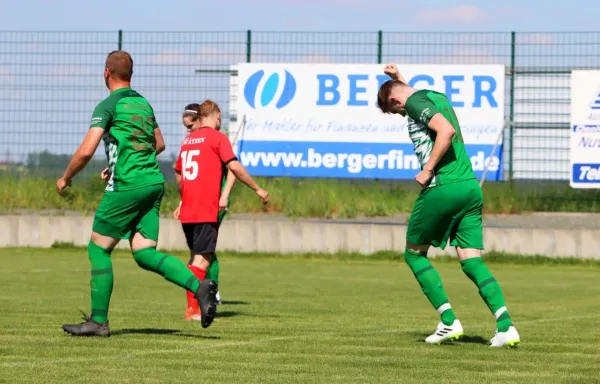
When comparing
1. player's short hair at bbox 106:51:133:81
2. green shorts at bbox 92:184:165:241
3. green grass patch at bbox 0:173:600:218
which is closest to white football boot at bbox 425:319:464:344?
green shorts at bbox 92:184:165:241

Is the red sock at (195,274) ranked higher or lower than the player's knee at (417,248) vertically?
lower

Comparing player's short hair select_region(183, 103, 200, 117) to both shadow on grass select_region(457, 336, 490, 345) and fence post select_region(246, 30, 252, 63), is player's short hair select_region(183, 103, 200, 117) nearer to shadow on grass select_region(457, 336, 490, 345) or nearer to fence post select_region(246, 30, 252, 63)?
shadow on grass select_region(457, 336, 490, 345)

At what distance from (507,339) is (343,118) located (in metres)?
16.5

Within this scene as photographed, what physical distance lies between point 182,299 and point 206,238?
9.50ft

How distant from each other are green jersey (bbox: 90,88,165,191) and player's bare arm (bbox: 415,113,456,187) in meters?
1.87

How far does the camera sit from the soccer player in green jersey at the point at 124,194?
31.5 ft

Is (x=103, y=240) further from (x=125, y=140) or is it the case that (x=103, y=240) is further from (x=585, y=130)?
(x=585, y=130)

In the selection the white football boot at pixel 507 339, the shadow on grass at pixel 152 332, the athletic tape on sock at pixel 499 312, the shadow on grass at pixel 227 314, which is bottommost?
the shadow on grass at pixel 227 314

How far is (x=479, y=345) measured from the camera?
9.64m

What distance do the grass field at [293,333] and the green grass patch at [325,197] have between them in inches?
215

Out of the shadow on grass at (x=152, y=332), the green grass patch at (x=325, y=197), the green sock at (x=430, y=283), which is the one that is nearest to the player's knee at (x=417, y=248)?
the green sock at (x=430, y=283)

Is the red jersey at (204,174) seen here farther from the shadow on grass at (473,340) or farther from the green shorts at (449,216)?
the shadow on grass at (473,340)

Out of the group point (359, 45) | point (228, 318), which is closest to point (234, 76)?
point (359, 45)

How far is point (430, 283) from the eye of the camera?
986 cm
